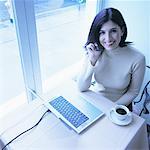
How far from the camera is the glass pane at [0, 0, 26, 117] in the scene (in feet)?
3.17

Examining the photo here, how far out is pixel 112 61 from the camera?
108 cm

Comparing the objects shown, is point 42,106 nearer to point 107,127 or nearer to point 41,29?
point 107,127

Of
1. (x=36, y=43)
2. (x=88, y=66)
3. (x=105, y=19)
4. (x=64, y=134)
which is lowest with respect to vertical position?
(x=64, y=134)

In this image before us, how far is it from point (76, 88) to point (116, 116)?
1.08ft

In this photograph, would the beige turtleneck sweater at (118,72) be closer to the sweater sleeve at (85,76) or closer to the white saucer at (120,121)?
the sweater sleeve at (85,76)

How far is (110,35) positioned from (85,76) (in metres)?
0.29

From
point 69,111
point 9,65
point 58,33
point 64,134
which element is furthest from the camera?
point 58,33

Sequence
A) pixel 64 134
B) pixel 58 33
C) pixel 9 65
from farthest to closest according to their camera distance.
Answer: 1. pixel 58 33
2. pixel 9 65
3. pixel 64 134

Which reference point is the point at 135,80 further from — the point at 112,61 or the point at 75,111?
the point at 75,111

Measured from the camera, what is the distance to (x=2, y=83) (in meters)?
1.23

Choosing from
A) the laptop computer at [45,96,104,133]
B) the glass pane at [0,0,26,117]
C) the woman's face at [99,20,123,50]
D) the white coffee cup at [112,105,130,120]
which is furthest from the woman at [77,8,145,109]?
the glass pane at [0,0,26,117]

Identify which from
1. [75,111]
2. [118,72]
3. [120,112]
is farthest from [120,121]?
[118,72]

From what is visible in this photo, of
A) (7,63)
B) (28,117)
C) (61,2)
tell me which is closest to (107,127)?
(28,117)

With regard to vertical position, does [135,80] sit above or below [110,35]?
below
